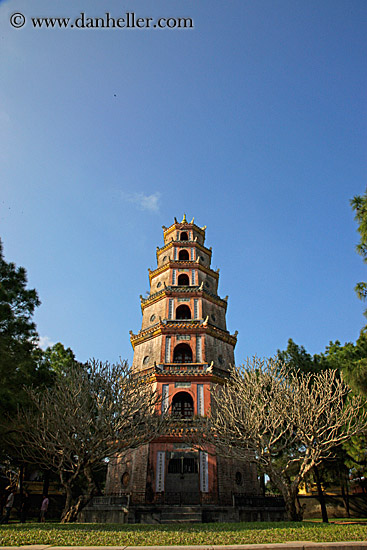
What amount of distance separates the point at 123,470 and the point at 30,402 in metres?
7.87

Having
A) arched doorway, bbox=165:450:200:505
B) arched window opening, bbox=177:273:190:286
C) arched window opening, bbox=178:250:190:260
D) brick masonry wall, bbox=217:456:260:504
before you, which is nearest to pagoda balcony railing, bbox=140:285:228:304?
arched window opening, bbox=177:273:190:286

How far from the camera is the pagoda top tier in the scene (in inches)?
1219

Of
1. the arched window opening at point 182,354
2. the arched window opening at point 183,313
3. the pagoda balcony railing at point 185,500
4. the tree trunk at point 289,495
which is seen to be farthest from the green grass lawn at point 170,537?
the arched window opening at point 183,313

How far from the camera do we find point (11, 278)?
17.8m

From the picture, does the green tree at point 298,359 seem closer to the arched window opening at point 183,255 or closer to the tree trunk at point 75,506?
the arched window opening at point 183,255

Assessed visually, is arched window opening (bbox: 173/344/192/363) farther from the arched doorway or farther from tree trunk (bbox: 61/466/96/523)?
tree trunk (bbox: 61/466/96/523)

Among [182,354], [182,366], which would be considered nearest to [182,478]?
[182,366]

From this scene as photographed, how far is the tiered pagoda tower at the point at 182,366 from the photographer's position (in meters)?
19.8

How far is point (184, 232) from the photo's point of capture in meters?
31.2

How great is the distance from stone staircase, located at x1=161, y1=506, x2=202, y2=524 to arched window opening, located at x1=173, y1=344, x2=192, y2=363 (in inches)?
366

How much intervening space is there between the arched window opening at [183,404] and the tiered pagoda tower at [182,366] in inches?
2.4

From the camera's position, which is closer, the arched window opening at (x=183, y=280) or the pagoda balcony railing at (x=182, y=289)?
the pagoda balcony railing at (x=182, y=289)

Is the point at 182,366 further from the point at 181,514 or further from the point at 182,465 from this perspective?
the point at 181,514

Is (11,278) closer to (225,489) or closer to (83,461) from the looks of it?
(83,461)
